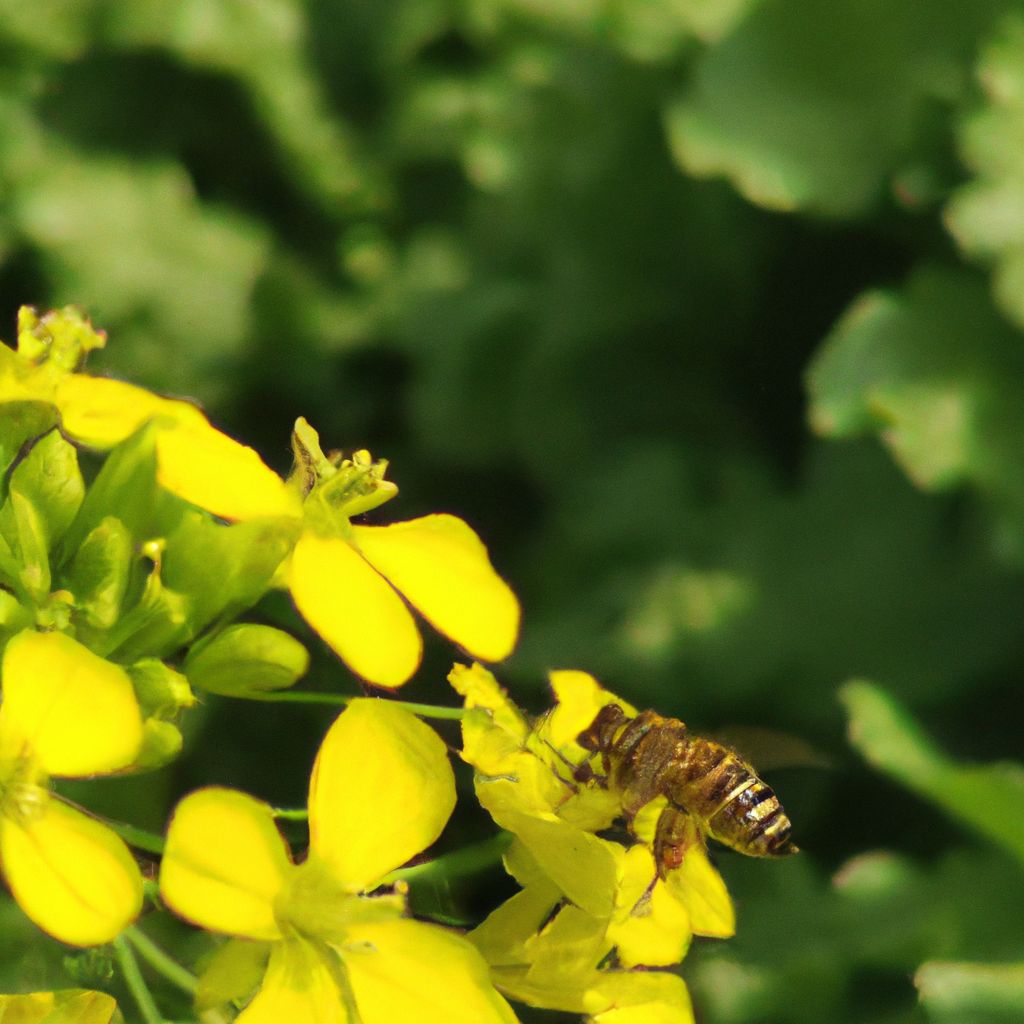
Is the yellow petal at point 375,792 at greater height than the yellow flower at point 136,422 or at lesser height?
lesser

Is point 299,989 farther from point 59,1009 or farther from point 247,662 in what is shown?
point 247,662

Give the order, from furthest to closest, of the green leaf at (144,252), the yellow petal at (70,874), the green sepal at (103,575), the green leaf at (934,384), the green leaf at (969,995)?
the green leaf at (144,252) < the green leaf at (934,384) < the green leaf at (969,995) < the green sepal at (103,575) < the yellow petal at (70,874)

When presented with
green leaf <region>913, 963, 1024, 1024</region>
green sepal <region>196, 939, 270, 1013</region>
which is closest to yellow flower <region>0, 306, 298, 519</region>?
green sepal <region>196, 939, 270, 1013</region>

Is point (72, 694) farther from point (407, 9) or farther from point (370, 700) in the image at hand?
point (407, 9)

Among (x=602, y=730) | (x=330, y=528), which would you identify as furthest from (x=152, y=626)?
(x=602, y=730)

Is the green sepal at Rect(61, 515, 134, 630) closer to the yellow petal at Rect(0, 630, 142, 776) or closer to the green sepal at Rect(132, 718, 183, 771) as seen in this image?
the green sepal at Rect(132, 718, 183, 771)

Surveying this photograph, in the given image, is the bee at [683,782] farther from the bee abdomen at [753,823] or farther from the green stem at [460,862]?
the green stem at [460,862]

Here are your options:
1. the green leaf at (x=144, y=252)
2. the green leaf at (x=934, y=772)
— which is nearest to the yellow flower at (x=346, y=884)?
the green leaf at (x=934, y=772)

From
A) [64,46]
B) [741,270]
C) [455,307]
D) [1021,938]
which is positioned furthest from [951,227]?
[64,46]
